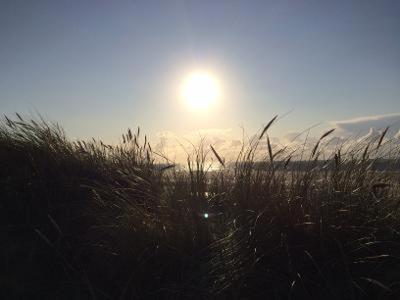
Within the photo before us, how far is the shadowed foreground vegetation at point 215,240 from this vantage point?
2521mm

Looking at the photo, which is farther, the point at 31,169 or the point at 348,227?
the point at 31,169

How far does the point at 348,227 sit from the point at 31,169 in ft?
9.46

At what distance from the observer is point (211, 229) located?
3.04 meters

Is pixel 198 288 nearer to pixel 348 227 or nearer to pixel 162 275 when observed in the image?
pixel 162 275

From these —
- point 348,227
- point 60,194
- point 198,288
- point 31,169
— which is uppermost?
point 31,169

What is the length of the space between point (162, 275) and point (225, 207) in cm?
93

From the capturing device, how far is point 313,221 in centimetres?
280

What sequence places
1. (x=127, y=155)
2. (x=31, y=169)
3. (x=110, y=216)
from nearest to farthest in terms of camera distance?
(x=110, y=216)
(x=31, y=169)
(x=127, y=155)

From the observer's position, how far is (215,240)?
290 cm

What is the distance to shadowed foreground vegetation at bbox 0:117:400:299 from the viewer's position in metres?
2.52

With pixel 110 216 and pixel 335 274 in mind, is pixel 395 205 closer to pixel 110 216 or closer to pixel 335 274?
pixel 335 274

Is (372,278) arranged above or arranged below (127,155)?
below

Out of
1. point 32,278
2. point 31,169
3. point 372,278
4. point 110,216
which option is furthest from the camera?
point 31,169

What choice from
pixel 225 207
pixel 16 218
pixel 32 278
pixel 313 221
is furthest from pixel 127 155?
pixel 313 221
